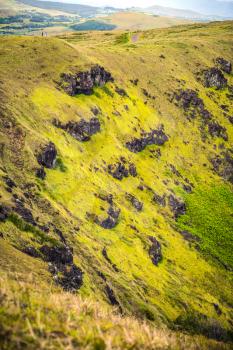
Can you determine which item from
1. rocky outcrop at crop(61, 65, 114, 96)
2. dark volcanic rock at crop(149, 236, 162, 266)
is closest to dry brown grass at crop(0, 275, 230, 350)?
dark volcanic rock at crop(149, 236, 162, 266)

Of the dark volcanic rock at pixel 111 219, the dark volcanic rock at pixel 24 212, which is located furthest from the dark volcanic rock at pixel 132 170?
the dark volcanic rock at pixel 24 212

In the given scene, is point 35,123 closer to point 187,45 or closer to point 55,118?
point 55,118

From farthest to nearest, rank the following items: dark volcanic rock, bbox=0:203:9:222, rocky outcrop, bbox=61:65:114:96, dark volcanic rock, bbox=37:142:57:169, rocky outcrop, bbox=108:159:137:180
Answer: rocky outcrop, bbox=61:65:114:96
rocky outcrop, bbox=108:159:137:180
dark volcanic rock, bbox=37:142:57:169
dark volcanic rock, bbox=0:203:9:222

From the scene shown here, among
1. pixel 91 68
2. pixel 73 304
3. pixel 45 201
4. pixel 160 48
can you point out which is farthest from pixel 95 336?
pixel 160 48

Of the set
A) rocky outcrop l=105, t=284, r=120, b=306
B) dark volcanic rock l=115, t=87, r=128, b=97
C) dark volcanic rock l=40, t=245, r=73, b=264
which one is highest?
dark volcanic rock l=115, t=87, r=128, b=97

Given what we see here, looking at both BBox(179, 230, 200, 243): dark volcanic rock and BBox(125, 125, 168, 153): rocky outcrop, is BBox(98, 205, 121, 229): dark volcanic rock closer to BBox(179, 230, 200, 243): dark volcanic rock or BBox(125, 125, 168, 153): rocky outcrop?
BBox(179, 230, 200, 243): dark volcanic rock

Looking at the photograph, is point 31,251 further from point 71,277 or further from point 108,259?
point 108,259
